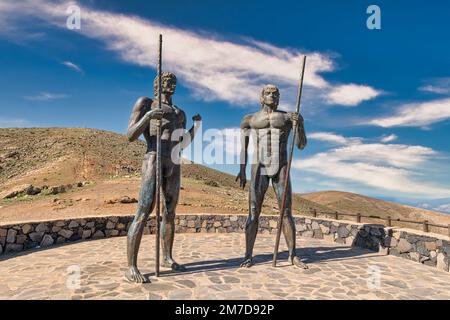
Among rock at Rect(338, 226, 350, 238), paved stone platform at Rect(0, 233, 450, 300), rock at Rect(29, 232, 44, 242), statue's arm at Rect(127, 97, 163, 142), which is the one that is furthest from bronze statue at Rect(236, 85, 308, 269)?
rock at Rect(29, 232, 44, 242)

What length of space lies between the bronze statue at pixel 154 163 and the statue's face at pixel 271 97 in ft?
4.38

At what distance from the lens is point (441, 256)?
20.3ft

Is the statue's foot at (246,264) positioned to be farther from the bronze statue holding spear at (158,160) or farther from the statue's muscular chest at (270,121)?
the statue's muscular chest at (270,121)

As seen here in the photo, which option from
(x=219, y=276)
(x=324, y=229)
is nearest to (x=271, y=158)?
(x=219, y=276)

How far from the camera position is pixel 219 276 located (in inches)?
207

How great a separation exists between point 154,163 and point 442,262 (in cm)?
558

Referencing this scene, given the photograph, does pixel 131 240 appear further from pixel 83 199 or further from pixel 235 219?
pixel 83 199

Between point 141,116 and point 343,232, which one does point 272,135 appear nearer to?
point 141,116

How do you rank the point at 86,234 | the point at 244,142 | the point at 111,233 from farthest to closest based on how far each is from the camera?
the point at 111,233 < the point at 86,234 < the point at 244,142

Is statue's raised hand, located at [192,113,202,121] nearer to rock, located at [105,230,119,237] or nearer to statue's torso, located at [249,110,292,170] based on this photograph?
statue's torso, located at [249,110,292,170]
